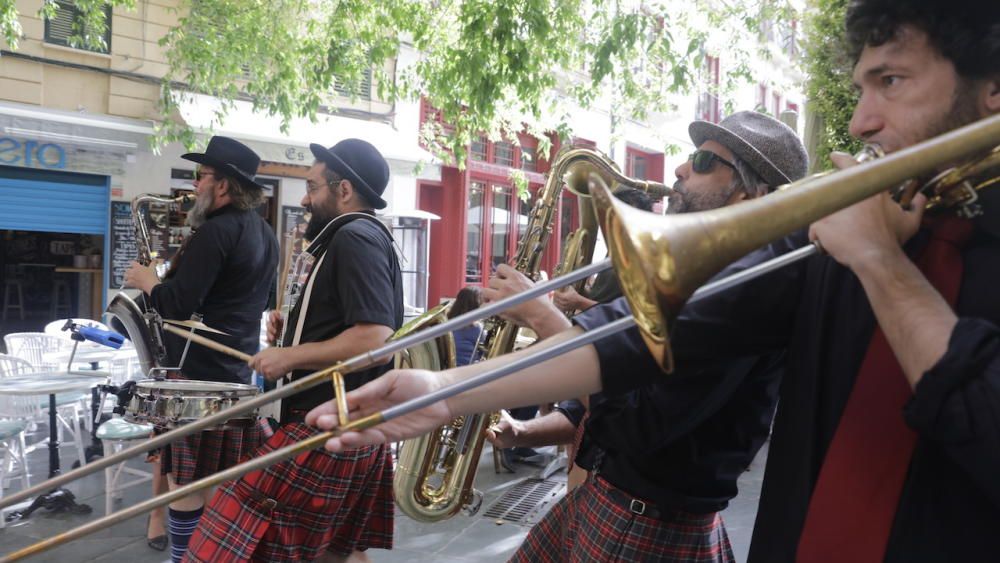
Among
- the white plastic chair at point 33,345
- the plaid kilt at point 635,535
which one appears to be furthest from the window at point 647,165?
the plaid kilt at point 635,535

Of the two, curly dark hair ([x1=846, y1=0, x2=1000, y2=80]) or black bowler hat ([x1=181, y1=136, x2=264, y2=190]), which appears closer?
curly dark hair ([x1=846, y1=0, x2=1000, y2=80])

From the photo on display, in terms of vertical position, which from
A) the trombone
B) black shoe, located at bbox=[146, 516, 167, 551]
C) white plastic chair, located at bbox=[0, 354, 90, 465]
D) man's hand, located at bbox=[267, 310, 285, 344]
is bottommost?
black shoe, located at bbox=[146, 516, 167, 551]

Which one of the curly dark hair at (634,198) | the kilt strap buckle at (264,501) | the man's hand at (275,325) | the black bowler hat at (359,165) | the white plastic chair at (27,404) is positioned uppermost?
the black bowler hat at (359,165)

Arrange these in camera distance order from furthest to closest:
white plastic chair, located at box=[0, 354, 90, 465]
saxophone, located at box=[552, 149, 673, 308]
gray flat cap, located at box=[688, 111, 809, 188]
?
white plastic chair, located at box=[0, 354, 90, 465] < saxophone, located at box=[552, 149, 673, 308] < gray flat cap, located at box=[688, 111, 809, 188]

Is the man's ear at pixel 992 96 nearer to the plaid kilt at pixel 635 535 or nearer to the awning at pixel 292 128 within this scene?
the plaid kilt at pixel 635 535

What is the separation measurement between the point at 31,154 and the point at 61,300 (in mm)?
3473

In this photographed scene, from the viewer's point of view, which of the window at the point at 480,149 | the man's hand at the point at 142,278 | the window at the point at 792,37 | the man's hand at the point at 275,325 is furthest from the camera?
the window at the point at 480,149

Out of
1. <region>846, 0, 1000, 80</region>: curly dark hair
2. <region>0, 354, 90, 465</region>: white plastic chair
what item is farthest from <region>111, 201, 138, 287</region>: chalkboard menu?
<region>846, 0, 1000, 80</region>: curly dark hair

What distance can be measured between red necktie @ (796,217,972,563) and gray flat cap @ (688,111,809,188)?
110 centimetres

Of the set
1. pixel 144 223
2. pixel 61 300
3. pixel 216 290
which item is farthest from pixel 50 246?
pixel 216 290

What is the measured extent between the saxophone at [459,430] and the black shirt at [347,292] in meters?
0.26

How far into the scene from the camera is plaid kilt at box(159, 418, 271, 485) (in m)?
3.86

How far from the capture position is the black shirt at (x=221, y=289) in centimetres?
394

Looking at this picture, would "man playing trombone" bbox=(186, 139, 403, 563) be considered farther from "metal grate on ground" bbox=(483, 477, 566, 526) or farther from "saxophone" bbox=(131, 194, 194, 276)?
"metal grate on ground" bbox=(483, 477, 566, 526)
